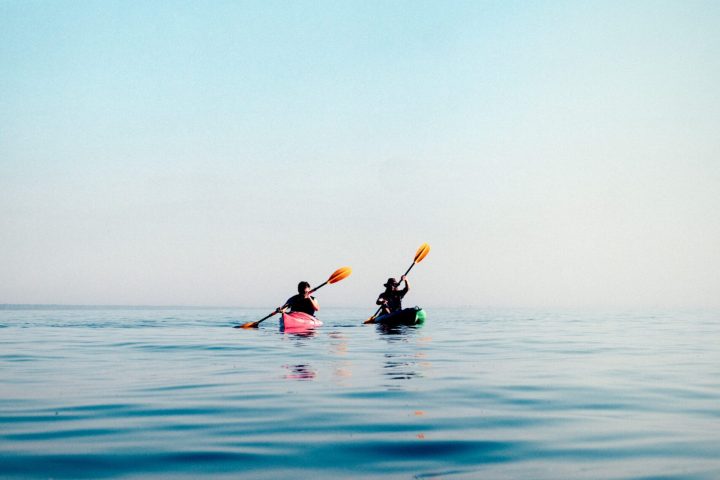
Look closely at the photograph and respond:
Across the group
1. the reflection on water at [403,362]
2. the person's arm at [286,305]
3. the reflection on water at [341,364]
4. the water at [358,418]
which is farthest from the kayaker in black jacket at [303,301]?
the water at [358,418]

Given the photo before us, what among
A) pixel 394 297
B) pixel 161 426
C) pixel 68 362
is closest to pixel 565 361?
pixel 161 426

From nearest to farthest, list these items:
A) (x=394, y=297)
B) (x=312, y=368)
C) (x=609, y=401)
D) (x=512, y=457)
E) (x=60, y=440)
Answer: (x=512, y=457) → (x=60, y=440) → (x=609, y=401) → (x=312, y=368) → (x=394, y=297)

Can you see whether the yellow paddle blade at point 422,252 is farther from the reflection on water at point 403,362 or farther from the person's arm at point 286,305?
the reflection on water at point 403,362

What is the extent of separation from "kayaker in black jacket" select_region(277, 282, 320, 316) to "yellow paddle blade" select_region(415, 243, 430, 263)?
19.6 feet

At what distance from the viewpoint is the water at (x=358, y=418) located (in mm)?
4102

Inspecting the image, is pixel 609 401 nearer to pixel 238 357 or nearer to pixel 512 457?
pixel 512 457

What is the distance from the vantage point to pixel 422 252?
87.0ft

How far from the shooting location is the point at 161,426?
5.29 m

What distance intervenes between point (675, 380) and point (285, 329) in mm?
13248

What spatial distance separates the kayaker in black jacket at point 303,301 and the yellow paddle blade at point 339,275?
78.0 inches

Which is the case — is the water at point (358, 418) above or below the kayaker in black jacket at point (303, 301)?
below

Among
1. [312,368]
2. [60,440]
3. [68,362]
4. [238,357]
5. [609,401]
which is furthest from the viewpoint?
[238,357]

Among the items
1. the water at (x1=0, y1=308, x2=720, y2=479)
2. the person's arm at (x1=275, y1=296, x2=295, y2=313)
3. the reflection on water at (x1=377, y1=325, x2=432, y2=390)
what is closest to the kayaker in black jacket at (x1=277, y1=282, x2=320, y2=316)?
the person's arm at (x1=275, y1=296, x2=295, y2=313)

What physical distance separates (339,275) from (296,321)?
3843mm
